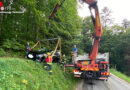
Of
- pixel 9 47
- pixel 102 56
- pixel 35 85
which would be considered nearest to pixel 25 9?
pixel 9 47

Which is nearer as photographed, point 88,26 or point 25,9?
point 25,9

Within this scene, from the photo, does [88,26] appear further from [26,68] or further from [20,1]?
[26,68]

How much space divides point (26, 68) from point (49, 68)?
1548 millimetres

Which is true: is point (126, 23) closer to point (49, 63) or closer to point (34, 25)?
point (34, 25)

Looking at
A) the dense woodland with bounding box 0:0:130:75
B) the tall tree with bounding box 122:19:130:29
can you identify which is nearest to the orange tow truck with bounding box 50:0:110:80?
the dense woodland with bounding box 0:0:130:75

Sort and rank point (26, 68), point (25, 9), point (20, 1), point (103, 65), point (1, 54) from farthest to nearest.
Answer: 1. point (25, 9)
2. point (20, 1)
3. point (103, 65)
4. point (1, 54)
5. point (26, 68)

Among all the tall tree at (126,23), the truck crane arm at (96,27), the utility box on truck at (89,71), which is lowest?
the utility box on truck at (89,71)

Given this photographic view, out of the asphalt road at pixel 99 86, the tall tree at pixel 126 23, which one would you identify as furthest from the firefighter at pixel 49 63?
the tall tree at pixel 126 23

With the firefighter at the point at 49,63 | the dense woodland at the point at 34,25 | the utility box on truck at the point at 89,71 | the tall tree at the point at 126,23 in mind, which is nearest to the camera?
the firefighter at the point at 49,63

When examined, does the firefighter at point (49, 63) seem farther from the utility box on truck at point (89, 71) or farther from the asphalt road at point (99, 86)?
the asphalt road at point (99, 86)

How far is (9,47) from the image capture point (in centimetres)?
716

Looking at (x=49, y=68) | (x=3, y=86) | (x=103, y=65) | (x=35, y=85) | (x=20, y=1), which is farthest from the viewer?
(x=20, y=1)

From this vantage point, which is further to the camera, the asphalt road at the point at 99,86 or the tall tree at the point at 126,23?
the tall tree at the point at 126,23

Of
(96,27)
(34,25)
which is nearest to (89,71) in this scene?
(96,27)
